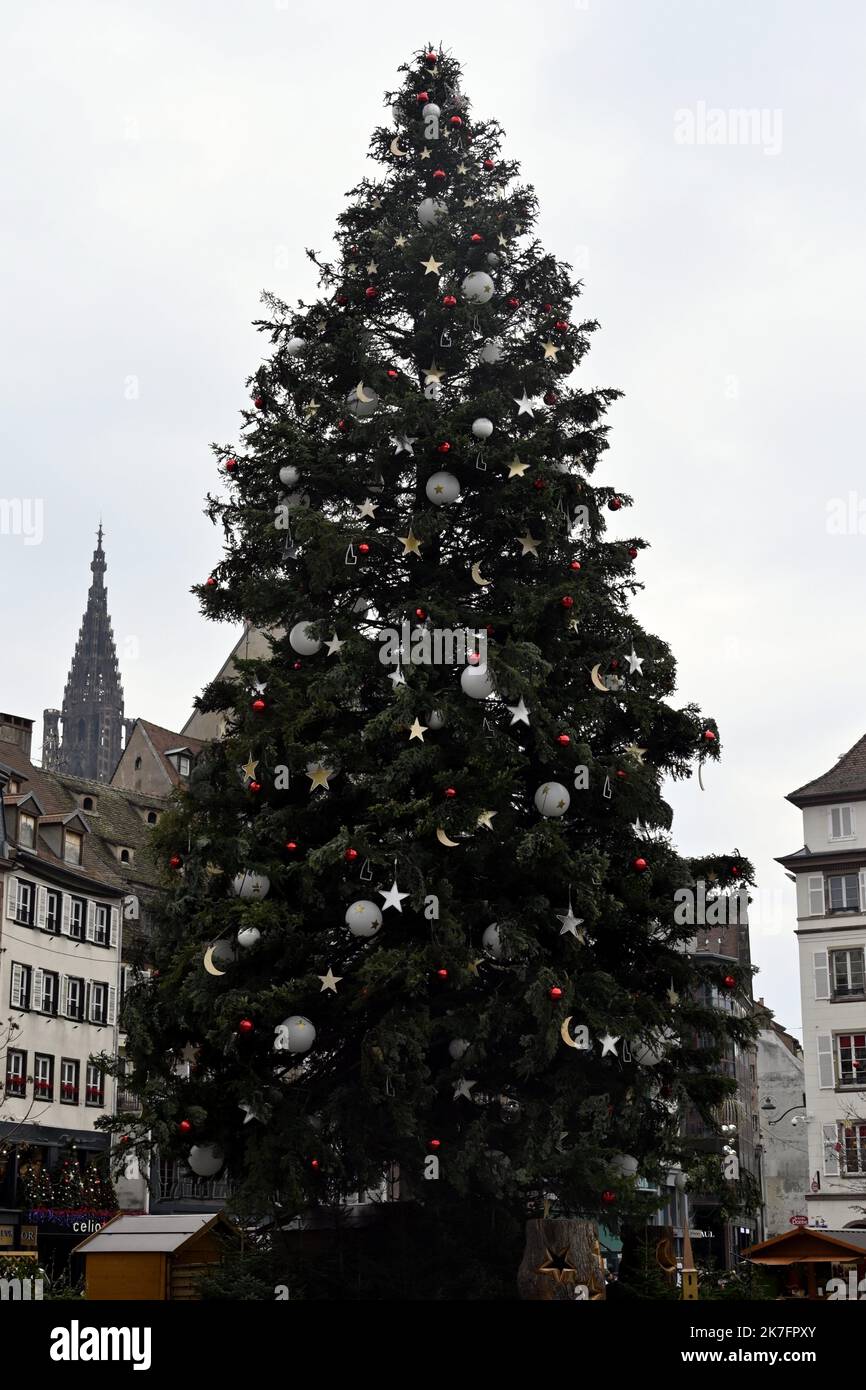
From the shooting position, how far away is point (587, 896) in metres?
18.5

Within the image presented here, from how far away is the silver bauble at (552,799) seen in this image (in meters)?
18.9

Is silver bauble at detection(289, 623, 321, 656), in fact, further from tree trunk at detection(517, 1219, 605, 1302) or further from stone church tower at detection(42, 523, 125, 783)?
stone church tower at detection(42, 523, 125, 783)

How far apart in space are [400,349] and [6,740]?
3479 centimetres

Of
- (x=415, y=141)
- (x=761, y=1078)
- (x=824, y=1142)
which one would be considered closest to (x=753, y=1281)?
(x=415, y=141)

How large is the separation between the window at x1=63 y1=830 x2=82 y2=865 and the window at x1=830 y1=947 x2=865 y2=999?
77.9 feet

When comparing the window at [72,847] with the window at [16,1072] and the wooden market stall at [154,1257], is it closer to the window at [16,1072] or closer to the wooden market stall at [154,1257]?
the window at [16,1072]

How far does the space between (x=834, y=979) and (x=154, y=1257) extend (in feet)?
125

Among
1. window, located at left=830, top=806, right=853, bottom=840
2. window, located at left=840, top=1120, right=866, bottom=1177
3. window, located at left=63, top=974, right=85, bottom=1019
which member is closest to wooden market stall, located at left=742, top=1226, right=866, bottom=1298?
window, located at left=840, top=1120, right=866, bottom=1177

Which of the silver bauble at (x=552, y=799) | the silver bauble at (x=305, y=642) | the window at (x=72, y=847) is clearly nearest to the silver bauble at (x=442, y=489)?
the silver bauble at (x=305, y=642)

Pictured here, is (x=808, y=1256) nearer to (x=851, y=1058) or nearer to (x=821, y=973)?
(x=851, y=1058)

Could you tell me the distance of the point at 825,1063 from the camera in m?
55.9

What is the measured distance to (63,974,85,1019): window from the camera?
50812mm
